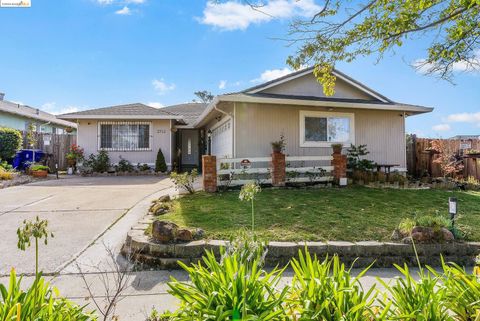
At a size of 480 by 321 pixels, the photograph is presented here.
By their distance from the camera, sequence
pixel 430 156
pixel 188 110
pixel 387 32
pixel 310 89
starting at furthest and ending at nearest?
1. pixel 188 110
2. pixel 430 156
3. pixel 310 89
4. pixel 387 32

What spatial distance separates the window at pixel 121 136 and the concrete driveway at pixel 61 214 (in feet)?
16.9

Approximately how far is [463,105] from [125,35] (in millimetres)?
11131

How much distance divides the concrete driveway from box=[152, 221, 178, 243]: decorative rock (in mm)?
1174

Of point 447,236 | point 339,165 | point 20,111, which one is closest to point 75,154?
point 20,111

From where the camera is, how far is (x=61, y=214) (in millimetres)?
6508

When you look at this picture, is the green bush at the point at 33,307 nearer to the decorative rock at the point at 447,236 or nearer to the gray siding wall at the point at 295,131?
the decorative rock at the point at 447,236

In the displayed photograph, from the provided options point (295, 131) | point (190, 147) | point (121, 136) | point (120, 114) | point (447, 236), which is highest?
point (120, 114)

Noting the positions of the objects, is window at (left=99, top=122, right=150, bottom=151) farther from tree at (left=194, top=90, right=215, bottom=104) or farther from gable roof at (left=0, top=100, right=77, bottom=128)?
tree at (left=194, top=90, right=215, bottom=104)

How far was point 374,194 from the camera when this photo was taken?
→ 27.8ft

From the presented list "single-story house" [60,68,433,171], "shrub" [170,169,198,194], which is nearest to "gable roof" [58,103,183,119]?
"single-story house" [60,68,433,171]

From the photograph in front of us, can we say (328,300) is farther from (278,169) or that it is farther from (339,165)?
(339,165)

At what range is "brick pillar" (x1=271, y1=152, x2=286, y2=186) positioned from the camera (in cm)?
916

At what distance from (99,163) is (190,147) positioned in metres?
5.48

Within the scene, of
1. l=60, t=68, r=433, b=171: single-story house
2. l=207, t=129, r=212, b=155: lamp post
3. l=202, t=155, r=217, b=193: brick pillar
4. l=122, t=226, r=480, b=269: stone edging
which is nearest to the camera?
l=122, t=226, r=480, b=269: stone edging
